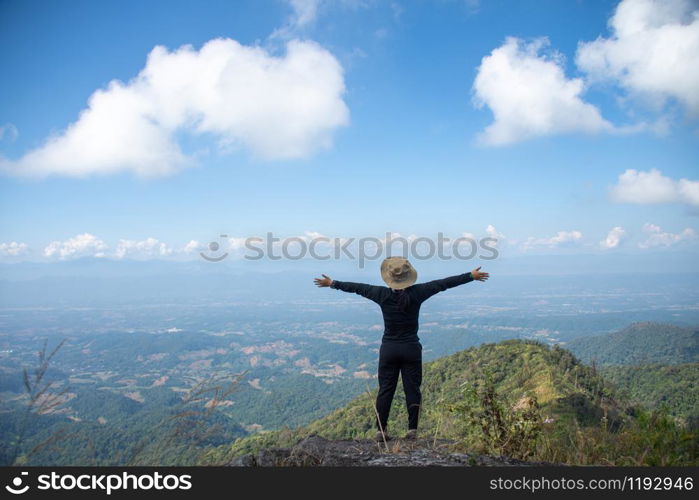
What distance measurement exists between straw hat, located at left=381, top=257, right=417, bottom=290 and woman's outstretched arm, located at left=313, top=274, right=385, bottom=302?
0.15 m

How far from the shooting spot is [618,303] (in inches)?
6407

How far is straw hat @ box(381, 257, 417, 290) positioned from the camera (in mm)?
5164

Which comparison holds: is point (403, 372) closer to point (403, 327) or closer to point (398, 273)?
point (403, 327)

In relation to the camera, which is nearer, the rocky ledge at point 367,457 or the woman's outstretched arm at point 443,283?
the rocky ledge at point 367,457

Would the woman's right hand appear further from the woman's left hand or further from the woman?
the woman's left hand

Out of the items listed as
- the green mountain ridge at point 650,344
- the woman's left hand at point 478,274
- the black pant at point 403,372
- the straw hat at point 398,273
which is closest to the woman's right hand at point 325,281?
the straw hat at point 398,273

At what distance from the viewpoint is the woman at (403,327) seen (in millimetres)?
5039

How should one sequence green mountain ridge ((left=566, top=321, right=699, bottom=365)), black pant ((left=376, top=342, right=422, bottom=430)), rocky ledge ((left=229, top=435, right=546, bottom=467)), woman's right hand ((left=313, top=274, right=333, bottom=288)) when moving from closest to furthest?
rocky ledge ((left=229, top=435, right=546, bottom=467)), black pant ((left=376, top=342, right=422, bottom=430)), woman's right hand ((left=313, top=274, right=333, bottom=288)), green mountain ridge ((left=566, top=321, right=699, bottom=365))

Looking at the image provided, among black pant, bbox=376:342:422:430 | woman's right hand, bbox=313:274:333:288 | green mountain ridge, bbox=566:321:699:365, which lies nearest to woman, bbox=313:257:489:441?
black pant, bbox=376:342:422:430

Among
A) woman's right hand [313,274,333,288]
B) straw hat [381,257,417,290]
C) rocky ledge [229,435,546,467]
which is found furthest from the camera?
woman's right hand [313,274,333,288]

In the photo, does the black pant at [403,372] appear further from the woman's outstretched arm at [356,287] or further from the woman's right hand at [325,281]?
the woman's right hand at [325,281]

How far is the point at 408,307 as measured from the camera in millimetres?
5035

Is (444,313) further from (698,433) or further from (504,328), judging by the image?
(698,433)

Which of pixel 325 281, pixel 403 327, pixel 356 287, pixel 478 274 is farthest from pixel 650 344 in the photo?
pixel 325 281
